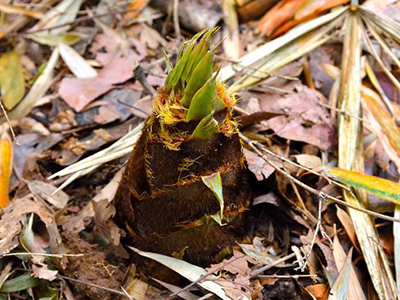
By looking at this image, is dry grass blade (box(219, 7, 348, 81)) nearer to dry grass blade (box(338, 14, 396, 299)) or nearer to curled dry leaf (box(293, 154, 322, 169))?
dry grass blade (box(338, 14, 396, 299))

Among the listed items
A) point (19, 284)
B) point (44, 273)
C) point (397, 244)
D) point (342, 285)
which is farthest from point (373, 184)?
point (19, 284)

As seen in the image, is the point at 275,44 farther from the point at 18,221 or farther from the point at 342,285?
the point at 18,221

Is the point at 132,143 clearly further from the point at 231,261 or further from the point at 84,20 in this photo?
the point at 84,20

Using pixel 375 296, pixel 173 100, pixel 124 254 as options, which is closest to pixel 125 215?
pixel 124 254

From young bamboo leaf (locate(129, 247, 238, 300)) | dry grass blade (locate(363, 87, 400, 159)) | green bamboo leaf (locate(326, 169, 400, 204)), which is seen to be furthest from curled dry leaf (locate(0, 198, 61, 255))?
dry grass blade (locate(363, 87, 400, 159))

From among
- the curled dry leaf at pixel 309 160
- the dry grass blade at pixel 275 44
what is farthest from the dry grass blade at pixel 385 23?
the curled dry leaf at pixel 309 160

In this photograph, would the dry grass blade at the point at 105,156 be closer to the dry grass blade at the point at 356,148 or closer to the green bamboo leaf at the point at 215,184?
the green bamboo leaf at the point at 215,184
